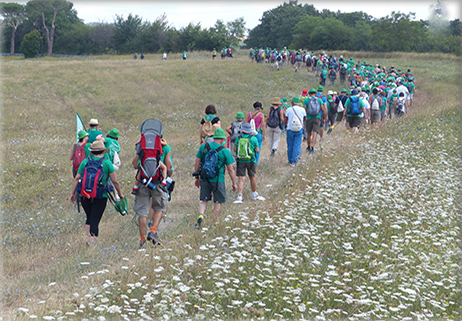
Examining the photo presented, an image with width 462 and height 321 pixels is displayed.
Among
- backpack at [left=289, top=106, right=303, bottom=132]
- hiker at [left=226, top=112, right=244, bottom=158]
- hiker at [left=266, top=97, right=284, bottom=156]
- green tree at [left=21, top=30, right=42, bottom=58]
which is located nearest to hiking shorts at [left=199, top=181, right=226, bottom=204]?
hiker at [left=226, top=112, right=244, bottom=158]

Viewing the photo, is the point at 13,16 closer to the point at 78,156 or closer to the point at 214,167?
the point at 78,156

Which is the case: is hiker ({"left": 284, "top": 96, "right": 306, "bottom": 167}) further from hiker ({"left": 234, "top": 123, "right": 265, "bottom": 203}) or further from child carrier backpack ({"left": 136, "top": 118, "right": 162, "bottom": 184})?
child carrier backpack ({"left": 136, "top": 118, "right": 162, "bottom": 184})

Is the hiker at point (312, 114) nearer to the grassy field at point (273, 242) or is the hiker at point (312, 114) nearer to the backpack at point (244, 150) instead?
the grassy field at point (273, 242)

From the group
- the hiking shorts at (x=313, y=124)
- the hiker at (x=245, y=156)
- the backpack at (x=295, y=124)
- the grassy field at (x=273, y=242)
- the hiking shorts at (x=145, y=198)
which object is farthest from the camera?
the hiking shorts at (x=313, y=124)

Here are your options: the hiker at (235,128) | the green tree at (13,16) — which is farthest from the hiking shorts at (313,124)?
the green tree at (13,16)

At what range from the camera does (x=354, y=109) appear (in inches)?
580

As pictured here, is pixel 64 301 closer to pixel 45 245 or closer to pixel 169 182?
pixel 169 182

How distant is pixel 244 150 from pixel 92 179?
348cm

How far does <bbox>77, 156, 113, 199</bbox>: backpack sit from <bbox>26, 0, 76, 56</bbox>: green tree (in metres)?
76.8

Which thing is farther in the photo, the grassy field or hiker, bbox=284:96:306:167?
hiker, bbox=284:96:306:167

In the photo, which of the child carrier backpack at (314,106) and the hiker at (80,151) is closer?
the hiker at (80,151)

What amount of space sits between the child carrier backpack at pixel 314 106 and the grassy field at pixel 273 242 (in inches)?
47.8

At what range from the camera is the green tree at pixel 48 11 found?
7653cm

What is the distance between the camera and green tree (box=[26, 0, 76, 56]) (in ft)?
251
